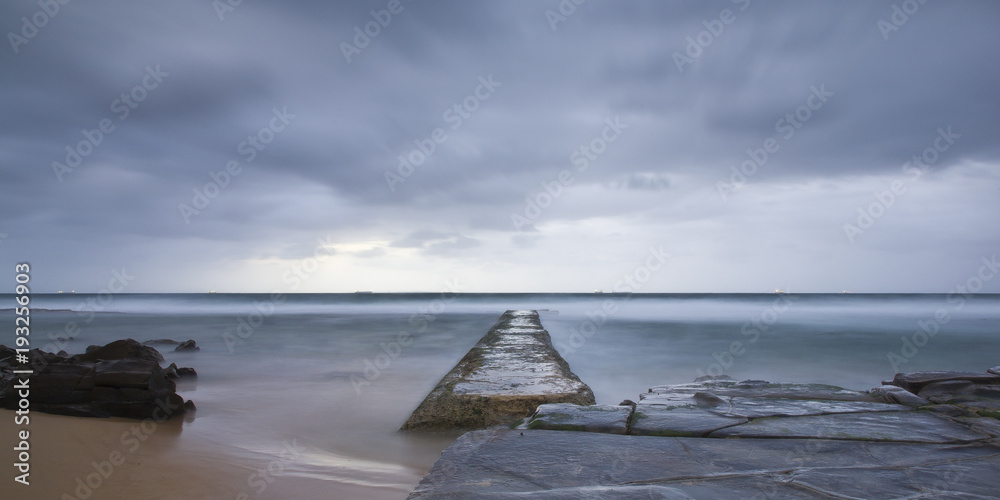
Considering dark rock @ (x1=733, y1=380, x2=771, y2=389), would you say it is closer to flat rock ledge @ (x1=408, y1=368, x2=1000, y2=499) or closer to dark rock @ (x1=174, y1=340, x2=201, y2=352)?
flat rock ledge @ (x1=408, y1=368, x2=1000, y2=499)

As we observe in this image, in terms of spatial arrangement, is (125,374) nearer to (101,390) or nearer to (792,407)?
(101,390)

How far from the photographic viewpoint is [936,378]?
3.24 m

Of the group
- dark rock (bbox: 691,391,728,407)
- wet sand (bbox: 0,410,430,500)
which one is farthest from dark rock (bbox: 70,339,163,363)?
dark rock (bbox: 691,391,728,407)

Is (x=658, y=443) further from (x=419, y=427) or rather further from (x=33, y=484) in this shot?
(x=33, y=484)

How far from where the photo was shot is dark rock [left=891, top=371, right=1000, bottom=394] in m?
3.18

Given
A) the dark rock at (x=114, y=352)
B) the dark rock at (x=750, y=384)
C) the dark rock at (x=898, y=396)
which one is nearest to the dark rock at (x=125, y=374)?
the dark rock at (x=114, y=352)

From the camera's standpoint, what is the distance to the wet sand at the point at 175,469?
2.78m

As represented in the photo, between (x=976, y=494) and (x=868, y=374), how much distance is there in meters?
8.82

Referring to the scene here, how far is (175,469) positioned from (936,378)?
Result: 16.1 ft

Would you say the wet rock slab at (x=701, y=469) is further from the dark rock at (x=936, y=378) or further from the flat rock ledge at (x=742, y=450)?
the dark rock at (x=936, y=378)

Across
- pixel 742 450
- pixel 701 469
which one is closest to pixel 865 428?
pixel 742 450

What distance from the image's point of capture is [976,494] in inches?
58.7

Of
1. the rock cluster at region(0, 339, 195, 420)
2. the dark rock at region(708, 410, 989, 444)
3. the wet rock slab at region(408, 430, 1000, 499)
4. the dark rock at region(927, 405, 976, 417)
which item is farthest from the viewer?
the rock cluster at region(0, 339, 195, 420)

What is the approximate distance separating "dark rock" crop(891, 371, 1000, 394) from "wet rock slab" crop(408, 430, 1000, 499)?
4.95 ft
